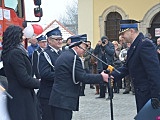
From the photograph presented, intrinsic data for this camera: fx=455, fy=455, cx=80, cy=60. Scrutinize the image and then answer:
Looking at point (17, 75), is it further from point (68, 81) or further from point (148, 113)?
point (148, 113)

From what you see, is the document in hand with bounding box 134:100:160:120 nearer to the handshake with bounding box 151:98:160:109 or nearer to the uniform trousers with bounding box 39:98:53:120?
the handshake with bounding box 151:98:160:109

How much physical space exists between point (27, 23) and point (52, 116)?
3796 mm

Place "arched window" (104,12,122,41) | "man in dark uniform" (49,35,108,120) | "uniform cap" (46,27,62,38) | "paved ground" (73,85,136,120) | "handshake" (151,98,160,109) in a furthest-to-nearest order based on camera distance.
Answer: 1. "arched window" (104,12,122,41)
2. "paved ground" (73,85,136,120)
3. "uniform cap" (46,27,62,38)
4. "man in dark uniform" (49,35,108,120)
5. "handshake" (151,98,160,109)

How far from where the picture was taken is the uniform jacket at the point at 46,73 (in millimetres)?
6996

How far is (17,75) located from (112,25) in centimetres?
2042

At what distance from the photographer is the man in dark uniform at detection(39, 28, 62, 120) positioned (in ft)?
23.1

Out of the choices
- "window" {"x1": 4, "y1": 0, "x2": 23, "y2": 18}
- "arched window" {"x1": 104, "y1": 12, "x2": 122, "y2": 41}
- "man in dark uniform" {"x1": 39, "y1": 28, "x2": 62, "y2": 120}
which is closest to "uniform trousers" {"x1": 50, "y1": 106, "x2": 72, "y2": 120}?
"man in dark uniform" {"x1": 39, "y1": 28, "x2": 62, "y2": 120}

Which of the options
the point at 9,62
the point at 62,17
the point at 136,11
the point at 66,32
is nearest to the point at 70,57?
the point at 9,62

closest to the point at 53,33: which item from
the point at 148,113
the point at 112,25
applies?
the point at 148,113

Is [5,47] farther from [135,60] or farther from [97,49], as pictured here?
[97,49]

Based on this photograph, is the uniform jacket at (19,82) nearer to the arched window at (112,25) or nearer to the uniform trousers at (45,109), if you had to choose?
the uniform trousers at (45,109)

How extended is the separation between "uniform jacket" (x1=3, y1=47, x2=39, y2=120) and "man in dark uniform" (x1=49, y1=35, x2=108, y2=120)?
1.46 ft

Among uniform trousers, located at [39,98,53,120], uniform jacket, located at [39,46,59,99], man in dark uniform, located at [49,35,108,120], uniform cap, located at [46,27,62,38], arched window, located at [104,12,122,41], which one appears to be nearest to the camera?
man in dark uniform, located at [49,35,108,120]

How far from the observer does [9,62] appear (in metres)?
5.82
